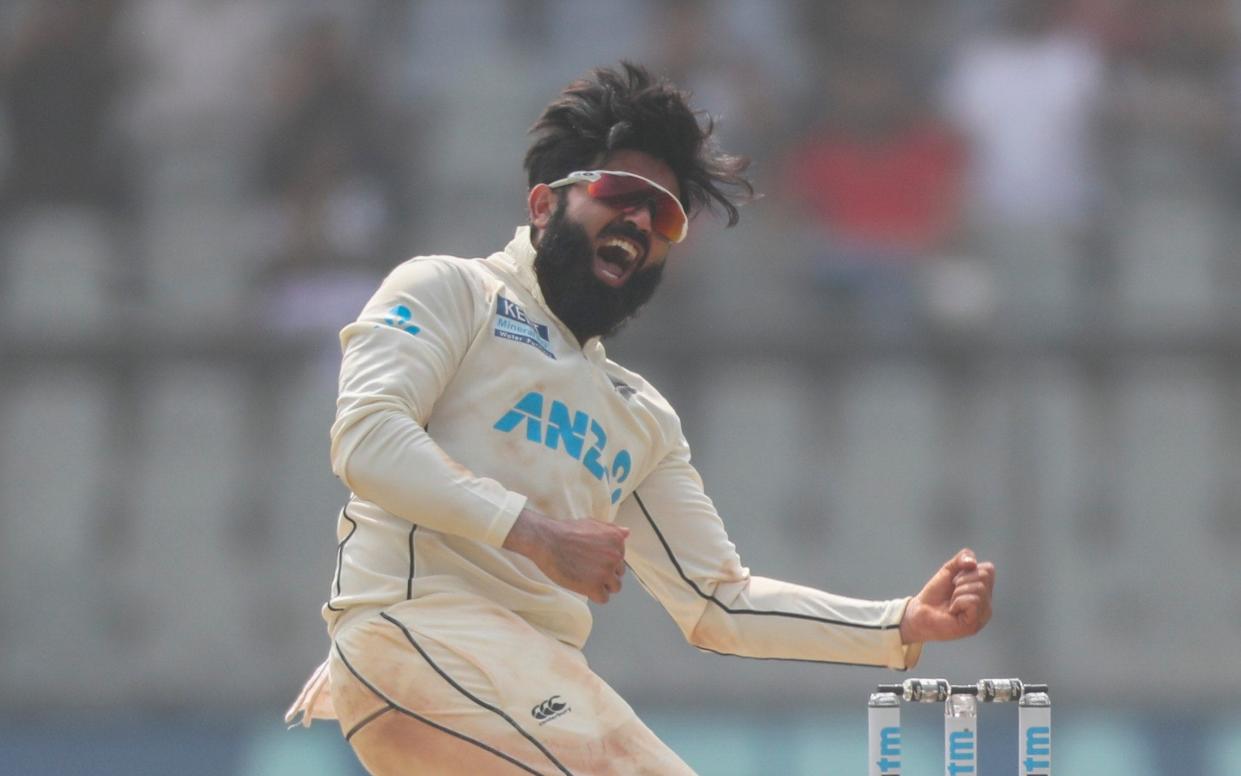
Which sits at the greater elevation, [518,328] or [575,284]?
[575,284]

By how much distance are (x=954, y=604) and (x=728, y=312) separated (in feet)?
17.4

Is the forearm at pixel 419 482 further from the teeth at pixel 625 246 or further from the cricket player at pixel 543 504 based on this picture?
the teeth at pixel 625 246

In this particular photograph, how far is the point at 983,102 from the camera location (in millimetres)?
9125

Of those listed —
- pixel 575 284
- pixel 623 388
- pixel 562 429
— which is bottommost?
pixel 562 429

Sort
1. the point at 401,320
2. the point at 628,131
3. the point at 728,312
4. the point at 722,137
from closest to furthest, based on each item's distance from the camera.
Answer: the point at 401,320, the point at 628,131, the point at 728,312, the point at 722,137

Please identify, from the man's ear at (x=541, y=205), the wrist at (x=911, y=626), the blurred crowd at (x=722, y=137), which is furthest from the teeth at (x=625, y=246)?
the blurred crowd at (x=722, y=137)

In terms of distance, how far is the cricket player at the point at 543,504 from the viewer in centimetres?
319

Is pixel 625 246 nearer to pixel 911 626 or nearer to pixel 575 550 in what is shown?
pixel 575 550

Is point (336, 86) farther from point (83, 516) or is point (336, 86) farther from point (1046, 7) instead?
point (1046, 7)

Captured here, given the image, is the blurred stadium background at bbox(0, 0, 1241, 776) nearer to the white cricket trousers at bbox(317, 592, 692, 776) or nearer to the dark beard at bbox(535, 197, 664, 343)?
the dark beard at bbox(535, 197, 664, 343)

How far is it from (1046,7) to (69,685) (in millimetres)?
5331

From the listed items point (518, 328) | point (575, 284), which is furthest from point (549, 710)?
point (575, 284)

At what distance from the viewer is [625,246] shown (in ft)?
11.9

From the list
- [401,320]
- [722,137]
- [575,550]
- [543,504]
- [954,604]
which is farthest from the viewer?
[722,137]
